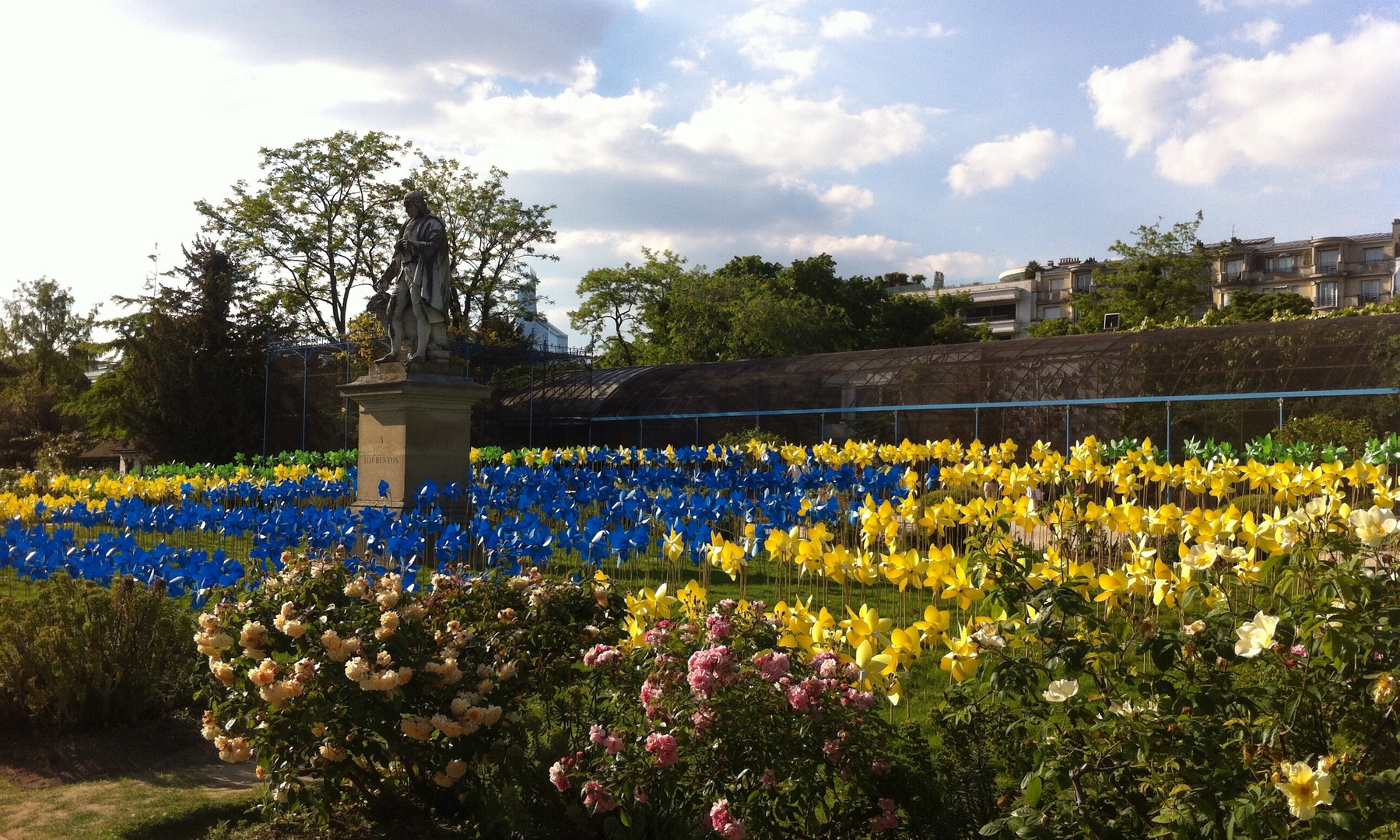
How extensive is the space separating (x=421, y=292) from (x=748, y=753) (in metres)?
9.37

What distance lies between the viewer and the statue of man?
11.8 meters

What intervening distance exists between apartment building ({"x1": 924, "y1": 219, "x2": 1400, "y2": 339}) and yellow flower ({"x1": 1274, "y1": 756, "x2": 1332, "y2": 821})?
252 ft

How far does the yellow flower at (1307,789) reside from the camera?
220cm

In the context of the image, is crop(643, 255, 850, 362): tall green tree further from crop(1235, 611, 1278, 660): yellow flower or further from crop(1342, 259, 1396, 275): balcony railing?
crop(1342, 259, 1396, 275): balcony railing

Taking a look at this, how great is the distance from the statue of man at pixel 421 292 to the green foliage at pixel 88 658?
5.91 m

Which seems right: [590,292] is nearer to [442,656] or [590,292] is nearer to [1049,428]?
[1049,428]

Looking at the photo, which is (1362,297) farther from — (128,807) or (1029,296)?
(128,807)

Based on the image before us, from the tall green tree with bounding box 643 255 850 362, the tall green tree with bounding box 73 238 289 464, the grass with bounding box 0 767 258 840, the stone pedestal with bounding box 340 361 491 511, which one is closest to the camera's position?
the grass with bounding box 0 767 258 840

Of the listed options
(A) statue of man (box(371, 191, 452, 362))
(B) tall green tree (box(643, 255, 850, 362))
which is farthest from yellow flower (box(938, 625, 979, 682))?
(B) tall green tree (box(643, 255, 850, 362))

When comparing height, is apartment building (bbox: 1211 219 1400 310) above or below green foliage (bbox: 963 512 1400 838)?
above

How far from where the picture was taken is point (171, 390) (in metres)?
31.7

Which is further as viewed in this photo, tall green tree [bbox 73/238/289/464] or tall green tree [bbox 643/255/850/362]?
tall green tree [bbox 643/255/850/362]

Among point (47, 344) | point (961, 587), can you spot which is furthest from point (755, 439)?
point (47, 344)

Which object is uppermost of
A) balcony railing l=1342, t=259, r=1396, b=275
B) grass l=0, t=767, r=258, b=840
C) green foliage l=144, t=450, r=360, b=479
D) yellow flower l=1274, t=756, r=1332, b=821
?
balcony railing l=1342, t=259, r=1396, b=275
